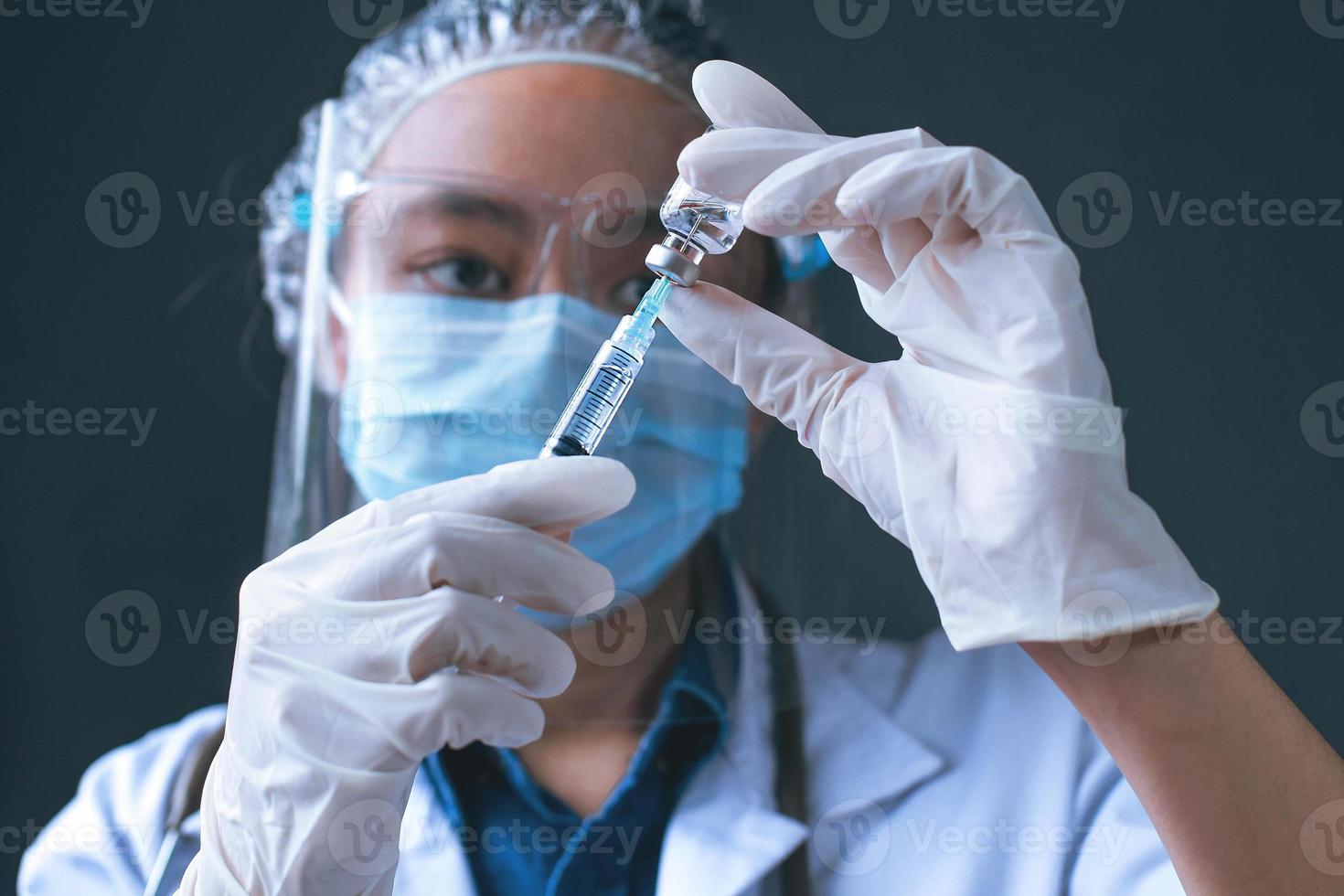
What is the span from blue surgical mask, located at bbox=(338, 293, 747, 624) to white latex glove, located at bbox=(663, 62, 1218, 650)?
318 millimetres

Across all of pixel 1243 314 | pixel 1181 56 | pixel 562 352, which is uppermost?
pixel 1181 56

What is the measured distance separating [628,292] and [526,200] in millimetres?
163

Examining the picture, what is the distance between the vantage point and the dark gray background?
1.56 m

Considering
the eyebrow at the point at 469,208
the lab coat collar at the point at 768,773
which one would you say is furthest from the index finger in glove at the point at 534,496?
the lab coat collar at the point at 768,773

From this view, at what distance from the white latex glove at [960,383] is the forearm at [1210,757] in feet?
0.14

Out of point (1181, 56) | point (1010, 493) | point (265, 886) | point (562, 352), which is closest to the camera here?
point (1010, 493)

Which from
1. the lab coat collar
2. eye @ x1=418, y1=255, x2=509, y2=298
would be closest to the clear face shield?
eye @ x1=418, y1=255, x2=509, y2=298

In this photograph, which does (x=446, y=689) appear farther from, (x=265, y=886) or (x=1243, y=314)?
(x=1243, y=314)

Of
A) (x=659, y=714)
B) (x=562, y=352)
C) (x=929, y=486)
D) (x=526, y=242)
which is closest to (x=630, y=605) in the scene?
(x=659, y=714)

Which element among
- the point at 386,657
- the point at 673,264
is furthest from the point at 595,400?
the point at 386,657

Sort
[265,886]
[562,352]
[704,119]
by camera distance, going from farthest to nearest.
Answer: [704,119] → [562,352] → [265,886]

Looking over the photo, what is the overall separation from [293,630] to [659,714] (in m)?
0.63

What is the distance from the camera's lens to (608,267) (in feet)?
4.06

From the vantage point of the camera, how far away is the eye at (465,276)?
49.2 inches
